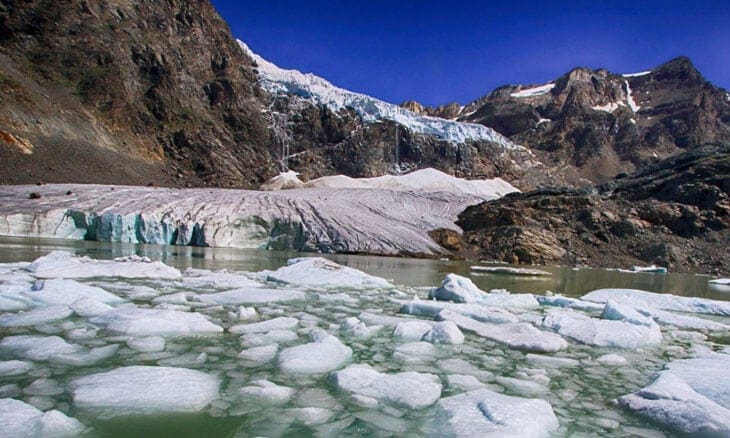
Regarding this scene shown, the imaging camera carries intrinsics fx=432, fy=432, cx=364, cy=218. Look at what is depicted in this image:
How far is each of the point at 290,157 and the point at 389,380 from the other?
169 ft

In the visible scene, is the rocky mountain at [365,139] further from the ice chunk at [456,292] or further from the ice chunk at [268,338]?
the ice chunk at [268,338]

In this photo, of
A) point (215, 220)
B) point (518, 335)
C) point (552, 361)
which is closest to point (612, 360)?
point (552, 361)

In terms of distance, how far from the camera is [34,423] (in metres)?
1.92

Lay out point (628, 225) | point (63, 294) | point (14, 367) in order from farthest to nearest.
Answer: point (628, 225) < point (63, 294) < point (14, 367)

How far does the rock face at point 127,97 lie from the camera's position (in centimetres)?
3250

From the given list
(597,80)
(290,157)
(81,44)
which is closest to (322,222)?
(290,157)

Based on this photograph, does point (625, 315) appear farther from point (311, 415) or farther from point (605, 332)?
point (311, 415)

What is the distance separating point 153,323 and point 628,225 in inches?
1051

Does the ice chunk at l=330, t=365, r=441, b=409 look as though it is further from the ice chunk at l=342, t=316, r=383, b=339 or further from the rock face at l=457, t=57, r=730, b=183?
the rock face at l=457, t=57, r=730, b=183

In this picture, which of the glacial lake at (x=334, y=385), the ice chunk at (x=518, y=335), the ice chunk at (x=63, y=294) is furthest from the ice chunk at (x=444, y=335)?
the ice chunk at (x=63, y=294)

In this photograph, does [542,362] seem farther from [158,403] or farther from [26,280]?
[26,280]

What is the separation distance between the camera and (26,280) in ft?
19.3

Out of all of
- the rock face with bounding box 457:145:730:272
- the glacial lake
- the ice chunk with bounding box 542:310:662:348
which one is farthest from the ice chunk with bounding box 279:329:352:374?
the rock face with bounding box 457:145:730:272

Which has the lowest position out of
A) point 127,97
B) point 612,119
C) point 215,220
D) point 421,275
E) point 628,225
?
point 421,275
